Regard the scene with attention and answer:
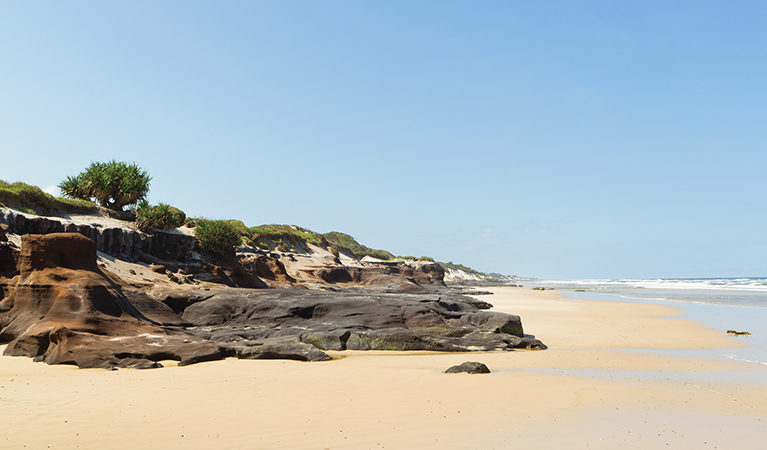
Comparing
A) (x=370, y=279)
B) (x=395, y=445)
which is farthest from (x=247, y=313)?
(x=370, y=279)

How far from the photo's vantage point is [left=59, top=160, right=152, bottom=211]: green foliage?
105 feet

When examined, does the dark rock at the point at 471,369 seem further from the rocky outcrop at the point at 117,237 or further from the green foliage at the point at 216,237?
the green foliage at the point at 216,237

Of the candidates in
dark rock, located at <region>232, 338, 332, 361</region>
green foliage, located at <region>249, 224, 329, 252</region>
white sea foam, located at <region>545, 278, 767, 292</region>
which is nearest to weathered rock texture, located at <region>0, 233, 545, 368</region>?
dark rock, located at <region>232, 338, 332, 361</region>

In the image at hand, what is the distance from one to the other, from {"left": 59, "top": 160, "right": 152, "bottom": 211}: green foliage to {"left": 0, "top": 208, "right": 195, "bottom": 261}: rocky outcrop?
16.9 feet

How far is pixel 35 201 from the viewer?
27297mm

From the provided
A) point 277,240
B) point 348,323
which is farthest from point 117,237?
point 277,240

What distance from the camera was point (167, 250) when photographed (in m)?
30.2

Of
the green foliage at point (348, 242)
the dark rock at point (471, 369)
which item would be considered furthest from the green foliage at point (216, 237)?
the green foliage at point (348, 242)

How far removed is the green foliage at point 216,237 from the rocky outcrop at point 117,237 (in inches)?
37.9

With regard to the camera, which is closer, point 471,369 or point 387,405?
point 387,405

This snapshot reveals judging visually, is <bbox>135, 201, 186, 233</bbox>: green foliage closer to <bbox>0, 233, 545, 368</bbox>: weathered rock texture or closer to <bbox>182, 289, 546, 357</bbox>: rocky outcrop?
<bbox>0, 233, 545, 368</bbox>: weathered rock texture

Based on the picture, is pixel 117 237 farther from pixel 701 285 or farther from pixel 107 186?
pixel 701 285

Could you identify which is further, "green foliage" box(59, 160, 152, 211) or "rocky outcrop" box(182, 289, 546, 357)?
"green foliage" box(59, 160, 152, 211)

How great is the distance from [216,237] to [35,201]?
1027cm
